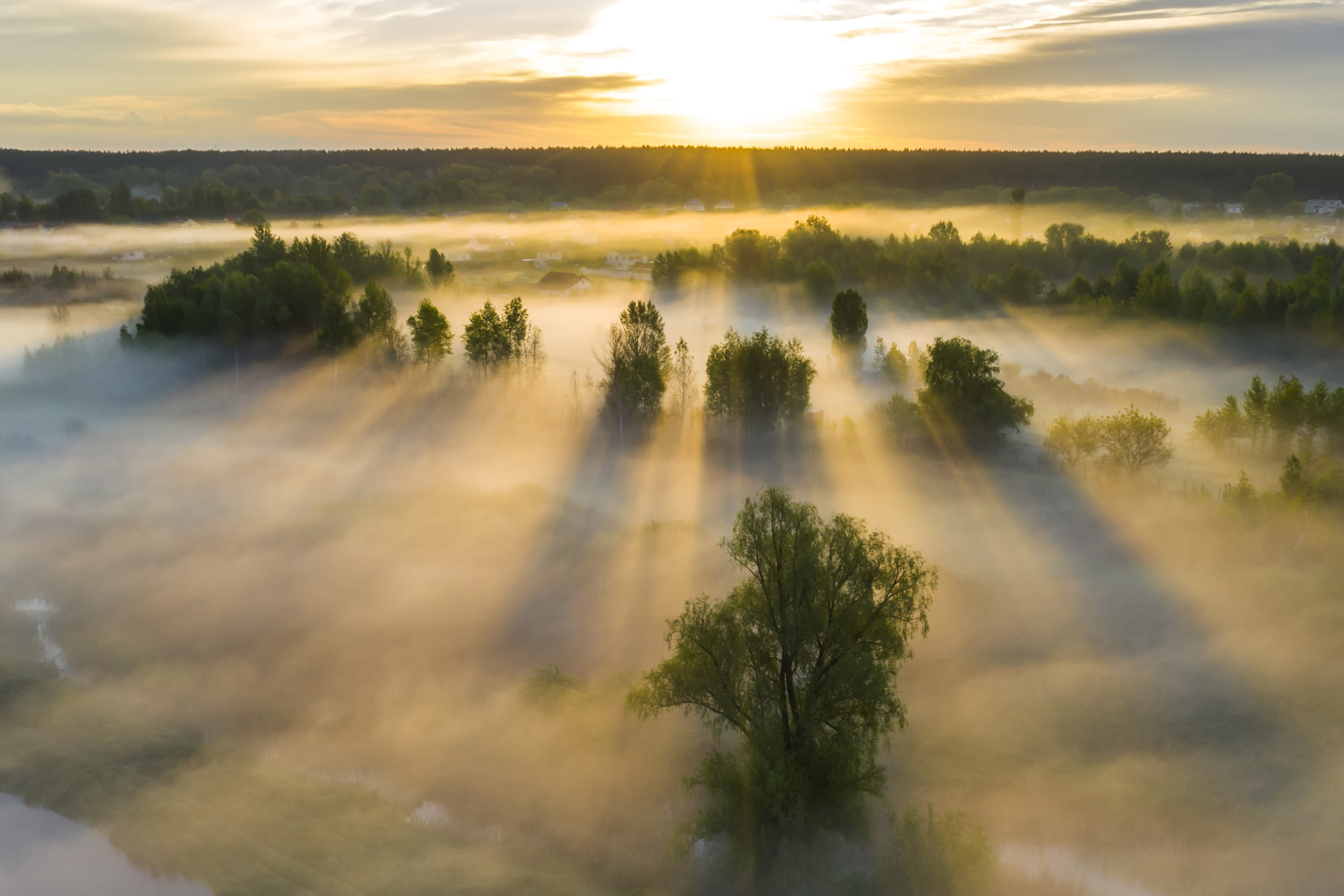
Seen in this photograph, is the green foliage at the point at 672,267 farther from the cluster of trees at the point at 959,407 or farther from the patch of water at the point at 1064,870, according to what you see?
the patch of water at the point at 1064,870

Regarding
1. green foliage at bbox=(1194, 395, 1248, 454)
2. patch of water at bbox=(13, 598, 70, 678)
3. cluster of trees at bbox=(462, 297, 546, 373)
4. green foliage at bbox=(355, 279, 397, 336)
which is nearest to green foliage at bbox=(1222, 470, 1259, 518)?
green foliage at bbox=(1194, 395, 1248, 454)

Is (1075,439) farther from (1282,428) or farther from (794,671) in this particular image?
(794,671)

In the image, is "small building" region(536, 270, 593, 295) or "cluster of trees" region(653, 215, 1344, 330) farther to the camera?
"small building" region(536, 270, 593, 295)

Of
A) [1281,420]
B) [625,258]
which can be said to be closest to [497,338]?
[1281,420]

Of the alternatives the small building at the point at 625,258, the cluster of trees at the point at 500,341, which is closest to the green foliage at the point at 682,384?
the cluster of trees at the point at 500,341

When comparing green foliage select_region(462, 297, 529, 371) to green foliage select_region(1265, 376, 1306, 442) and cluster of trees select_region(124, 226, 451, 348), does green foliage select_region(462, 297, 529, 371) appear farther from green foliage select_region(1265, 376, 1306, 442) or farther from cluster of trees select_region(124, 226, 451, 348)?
green foliage select_region(1265, 376, 1306, 442)
